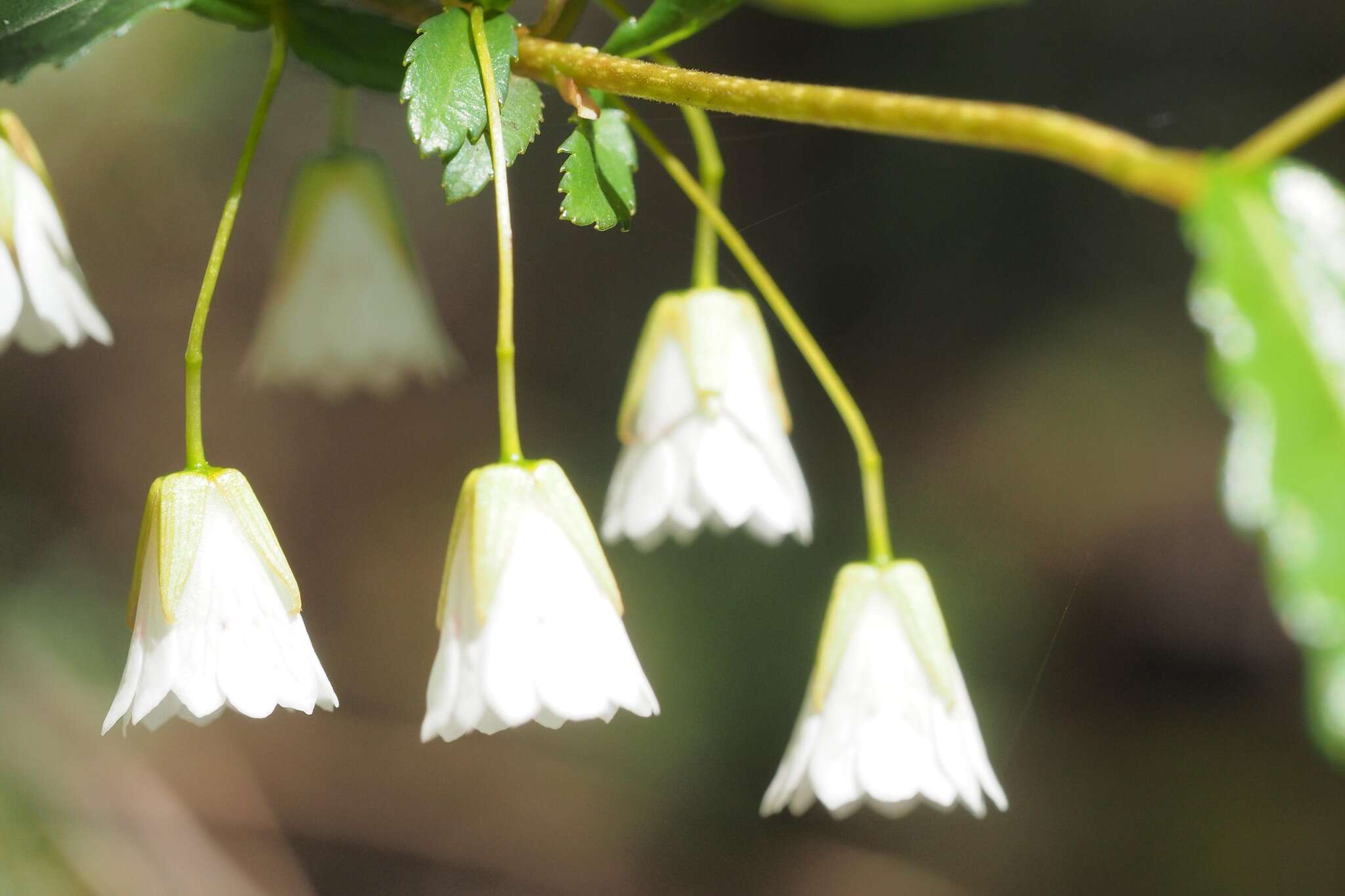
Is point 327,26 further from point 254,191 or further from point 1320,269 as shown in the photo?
point 254,191

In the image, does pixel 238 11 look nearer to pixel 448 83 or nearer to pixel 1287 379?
pixel 448 83

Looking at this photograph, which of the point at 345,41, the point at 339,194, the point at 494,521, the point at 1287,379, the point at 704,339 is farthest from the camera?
the point at 339,194

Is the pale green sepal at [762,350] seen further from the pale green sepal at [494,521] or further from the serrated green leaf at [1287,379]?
the serrated green leaf at [1287,379]

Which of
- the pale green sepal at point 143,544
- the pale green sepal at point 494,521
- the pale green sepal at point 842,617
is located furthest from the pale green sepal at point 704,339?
the pale green sepal at point 143,544

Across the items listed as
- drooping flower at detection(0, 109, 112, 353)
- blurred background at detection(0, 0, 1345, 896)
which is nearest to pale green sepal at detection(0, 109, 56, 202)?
drooping flower at detection(0, 109, 112, 353)

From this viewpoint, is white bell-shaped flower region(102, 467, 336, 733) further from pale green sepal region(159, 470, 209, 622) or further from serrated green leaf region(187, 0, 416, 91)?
serrated green leaf region(187, 0, 416, 91)

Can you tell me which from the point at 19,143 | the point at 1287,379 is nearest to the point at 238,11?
the point at 19,143
